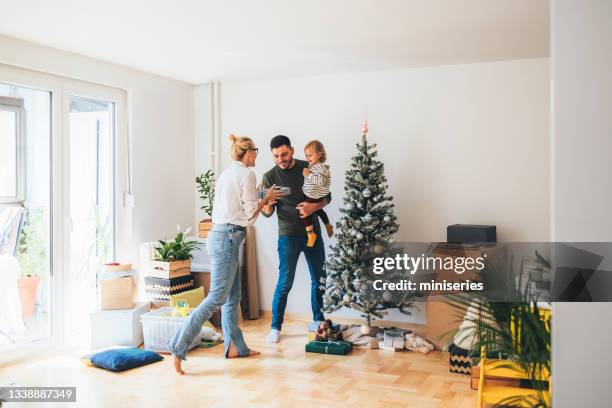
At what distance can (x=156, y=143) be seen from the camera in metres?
6.03

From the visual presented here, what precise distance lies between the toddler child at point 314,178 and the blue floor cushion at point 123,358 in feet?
5.36

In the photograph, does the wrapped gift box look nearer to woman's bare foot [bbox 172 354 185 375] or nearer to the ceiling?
woman's bare foot [bbox 172 354 185 375]

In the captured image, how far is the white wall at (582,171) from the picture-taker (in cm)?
221

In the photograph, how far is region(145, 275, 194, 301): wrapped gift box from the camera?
529 cm

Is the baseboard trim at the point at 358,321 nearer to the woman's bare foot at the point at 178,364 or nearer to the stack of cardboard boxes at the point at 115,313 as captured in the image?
the stack of cardboard boxes at the point at 115,313

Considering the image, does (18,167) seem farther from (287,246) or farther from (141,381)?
(287,246)

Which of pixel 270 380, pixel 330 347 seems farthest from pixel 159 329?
pixel 330 347

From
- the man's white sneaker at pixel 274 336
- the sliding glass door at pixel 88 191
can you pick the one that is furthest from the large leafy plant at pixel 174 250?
the man's white sneaker at pixel 274 336

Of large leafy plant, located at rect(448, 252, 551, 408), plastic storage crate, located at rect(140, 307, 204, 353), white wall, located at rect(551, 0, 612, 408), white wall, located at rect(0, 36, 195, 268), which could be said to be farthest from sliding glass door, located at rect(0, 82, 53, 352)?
white wall, located at rect(551, 0, 612, 408)

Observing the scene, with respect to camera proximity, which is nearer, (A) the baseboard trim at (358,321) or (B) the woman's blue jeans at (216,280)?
(B) the woman's blue jeans at (216,280)

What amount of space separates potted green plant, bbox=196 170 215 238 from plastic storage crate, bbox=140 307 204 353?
1278 millimetres

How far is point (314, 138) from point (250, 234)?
1195mm

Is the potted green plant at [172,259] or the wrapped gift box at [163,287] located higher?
the potted green plant at [172,259]

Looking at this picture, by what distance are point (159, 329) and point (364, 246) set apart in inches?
70.9
